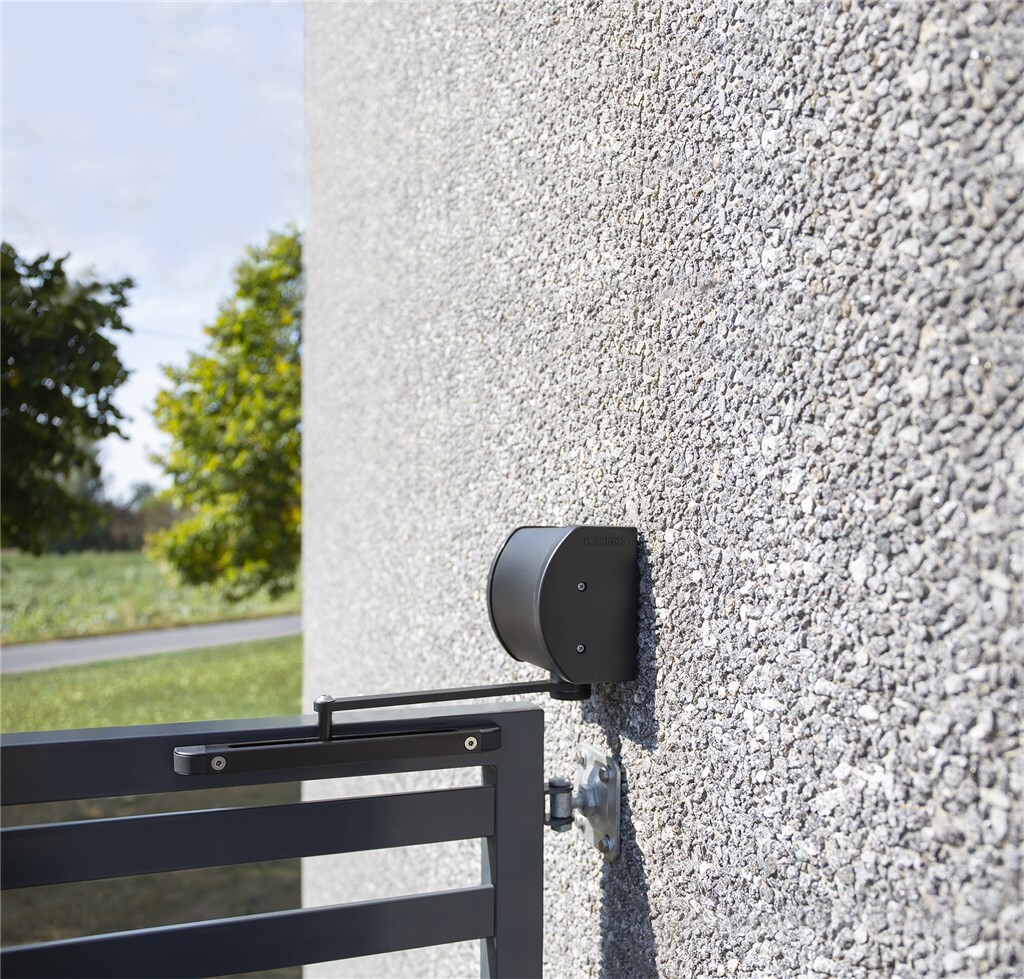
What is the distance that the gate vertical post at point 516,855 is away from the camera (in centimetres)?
122

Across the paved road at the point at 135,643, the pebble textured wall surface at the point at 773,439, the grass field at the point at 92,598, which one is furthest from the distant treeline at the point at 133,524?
the pebble textured wall surface at the point at 773,439

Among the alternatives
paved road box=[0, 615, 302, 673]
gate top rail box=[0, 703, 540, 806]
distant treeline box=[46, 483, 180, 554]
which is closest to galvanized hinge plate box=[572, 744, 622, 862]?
gate top rail box=[0, 703, 540, 806]

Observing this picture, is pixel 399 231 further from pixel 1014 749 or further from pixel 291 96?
pixel 291 96

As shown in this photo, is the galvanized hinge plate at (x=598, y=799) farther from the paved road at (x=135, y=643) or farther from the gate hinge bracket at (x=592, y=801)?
the paved road at (x=135, y=643)

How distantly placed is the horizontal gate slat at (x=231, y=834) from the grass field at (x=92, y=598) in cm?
1290

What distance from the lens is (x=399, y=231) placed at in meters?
2.44

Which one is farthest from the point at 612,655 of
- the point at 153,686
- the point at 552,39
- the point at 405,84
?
the point at 153,686

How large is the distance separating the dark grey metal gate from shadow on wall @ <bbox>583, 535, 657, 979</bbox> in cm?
11

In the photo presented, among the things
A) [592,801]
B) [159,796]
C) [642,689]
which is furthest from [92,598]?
[642,689]

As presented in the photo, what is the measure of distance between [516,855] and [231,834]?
38cm

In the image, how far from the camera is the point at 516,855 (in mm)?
1235

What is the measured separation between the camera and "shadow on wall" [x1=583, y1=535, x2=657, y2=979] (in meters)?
1.19

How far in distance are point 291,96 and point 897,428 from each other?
31.5 ft

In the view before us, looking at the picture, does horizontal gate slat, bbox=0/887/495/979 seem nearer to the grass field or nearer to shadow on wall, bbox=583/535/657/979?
shadow on wall, bbox=583/535/657/979
